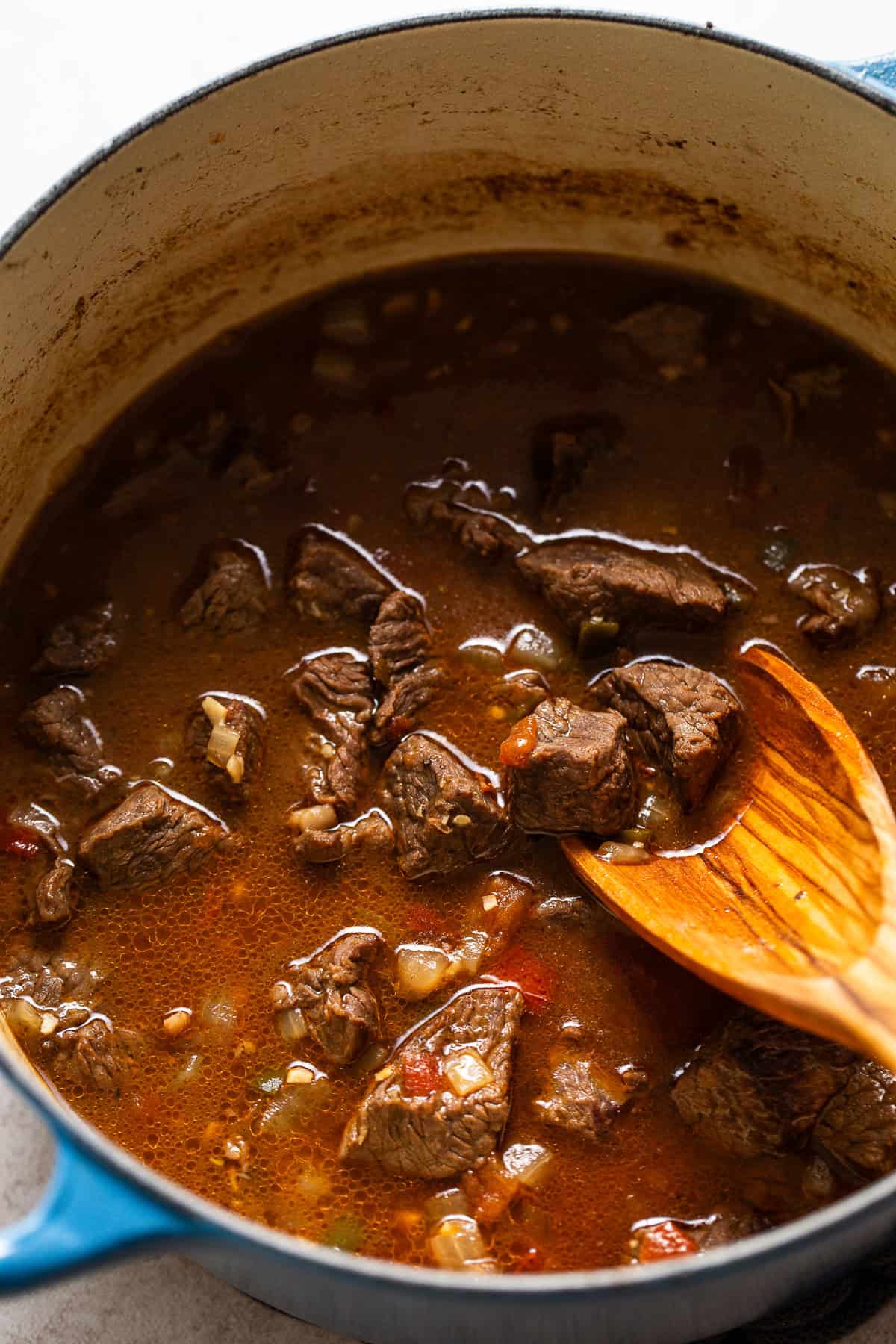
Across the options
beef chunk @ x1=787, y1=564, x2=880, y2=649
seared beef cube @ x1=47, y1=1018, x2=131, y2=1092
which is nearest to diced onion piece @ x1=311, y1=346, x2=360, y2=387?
beef chunk @ x1=787, y1=564, x2=880, y2=649

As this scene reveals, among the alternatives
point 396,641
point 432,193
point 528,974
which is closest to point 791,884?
point 528,974

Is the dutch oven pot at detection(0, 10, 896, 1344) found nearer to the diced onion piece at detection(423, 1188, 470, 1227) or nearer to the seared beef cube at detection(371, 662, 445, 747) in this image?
the diced onion piece at detection(423, 1188, 470, 1227)

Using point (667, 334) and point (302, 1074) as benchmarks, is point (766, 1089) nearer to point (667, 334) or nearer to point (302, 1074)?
point (302, 1074)

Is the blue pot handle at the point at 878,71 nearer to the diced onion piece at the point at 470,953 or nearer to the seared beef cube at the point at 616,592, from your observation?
the seared beef cube at the point at 616,592

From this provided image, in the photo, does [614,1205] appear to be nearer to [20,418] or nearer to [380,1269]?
[380,1269]

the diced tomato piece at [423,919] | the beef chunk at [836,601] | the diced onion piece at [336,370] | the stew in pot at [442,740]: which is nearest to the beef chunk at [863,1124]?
the stew in pot at [442,740]

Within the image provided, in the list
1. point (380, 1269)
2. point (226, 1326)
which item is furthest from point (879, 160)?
point (226, 1326)

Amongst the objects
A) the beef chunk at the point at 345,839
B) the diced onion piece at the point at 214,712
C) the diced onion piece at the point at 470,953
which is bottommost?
the diced onion piece at the point at 470,953
